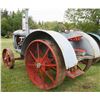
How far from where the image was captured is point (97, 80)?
185 inches

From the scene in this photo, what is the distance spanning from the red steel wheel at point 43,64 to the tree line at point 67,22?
100 cm

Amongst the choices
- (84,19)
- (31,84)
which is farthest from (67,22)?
(31,84)

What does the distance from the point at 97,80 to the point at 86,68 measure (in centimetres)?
35

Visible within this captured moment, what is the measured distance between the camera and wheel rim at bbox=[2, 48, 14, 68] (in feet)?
16.9

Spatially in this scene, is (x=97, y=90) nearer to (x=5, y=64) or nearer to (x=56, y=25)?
(x=56, y=25)

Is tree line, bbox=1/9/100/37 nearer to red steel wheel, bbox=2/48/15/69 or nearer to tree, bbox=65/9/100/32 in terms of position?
tree, bbox=65/9/100/32

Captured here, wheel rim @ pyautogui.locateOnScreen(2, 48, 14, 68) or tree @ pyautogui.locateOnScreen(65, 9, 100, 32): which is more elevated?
tree @ pyautogui.locateOnScreen(65, 9, 100, 32)

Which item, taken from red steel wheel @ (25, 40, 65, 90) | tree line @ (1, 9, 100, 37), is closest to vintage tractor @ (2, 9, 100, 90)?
red steel wheel @ (25, 40, 65, 90)

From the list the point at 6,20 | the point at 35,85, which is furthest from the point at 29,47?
the point at 6,20

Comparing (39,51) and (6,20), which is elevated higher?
(6,20)

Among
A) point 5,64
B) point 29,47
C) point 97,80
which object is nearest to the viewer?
point 29,47

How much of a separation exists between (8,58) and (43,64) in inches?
69.7

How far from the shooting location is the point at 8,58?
5.32 meters

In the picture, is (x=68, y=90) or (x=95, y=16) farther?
(x=95, y=16)
